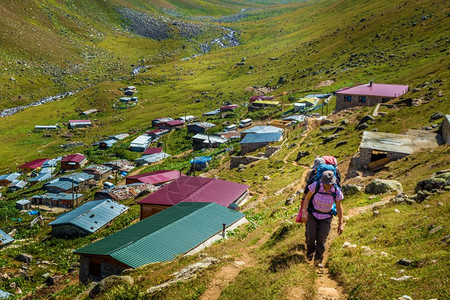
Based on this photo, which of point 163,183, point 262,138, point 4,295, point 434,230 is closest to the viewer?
point 434,230

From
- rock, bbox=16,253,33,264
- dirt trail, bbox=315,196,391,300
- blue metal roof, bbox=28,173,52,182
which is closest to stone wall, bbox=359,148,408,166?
dirt trail, bbox=315,196,391,300

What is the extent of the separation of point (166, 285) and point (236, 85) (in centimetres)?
11646

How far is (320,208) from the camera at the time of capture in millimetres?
11234

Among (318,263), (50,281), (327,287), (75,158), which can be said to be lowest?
(75,158)

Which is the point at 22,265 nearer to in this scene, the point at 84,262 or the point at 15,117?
the point at 84,262

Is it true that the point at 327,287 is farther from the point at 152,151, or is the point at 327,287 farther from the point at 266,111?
the point at 266,111

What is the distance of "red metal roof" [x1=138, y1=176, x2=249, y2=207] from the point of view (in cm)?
3219

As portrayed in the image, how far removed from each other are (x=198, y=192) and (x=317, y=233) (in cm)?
2238

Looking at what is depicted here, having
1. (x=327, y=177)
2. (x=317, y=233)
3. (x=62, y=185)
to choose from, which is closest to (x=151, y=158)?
(x=62, y=185)

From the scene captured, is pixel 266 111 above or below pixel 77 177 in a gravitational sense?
above

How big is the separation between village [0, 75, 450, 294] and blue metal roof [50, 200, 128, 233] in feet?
0.33

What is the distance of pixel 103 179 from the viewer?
6581cm

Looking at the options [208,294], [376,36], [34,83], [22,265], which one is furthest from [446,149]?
[34,83]

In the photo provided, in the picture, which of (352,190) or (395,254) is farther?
(352,190)
